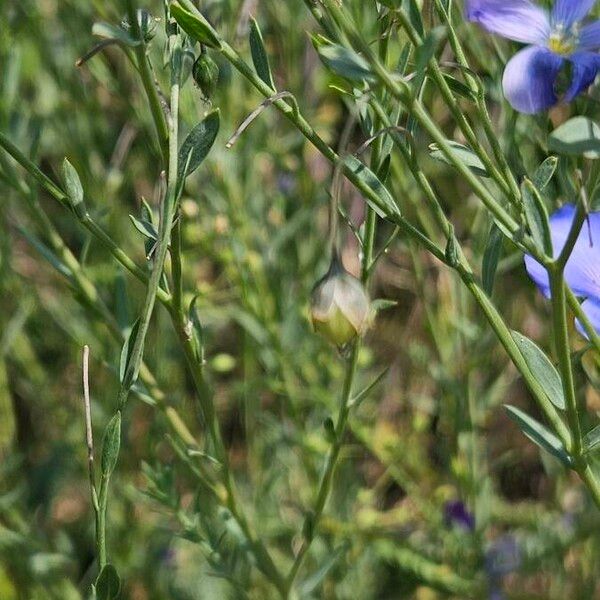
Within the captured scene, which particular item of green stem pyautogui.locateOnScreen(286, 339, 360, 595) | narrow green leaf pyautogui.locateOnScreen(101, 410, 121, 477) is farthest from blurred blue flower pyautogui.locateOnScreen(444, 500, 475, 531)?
narrow green leaf pyautogui.locateOnScreen(101, 410, 121, 477)

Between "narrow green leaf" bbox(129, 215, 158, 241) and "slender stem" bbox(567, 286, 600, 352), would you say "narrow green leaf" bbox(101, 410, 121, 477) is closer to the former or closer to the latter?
"narrow green leaf" bbox(129, 215, 158, 241)

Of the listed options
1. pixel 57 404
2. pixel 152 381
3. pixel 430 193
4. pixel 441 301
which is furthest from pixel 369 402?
pixel 430 193

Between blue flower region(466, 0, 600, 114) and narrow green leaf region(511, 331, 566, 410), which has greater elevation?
blue flower region(466, 0, 600, 114)

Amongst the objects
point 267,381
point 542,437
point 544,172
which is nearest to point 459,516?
point 267,381

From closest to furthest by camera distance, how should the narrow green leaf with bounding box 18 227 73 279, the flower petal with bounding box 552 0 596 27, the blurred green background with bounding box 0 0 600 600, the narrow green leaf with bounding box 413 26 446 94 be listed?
the narrow green leaf with bounding box 413 26 446 94, the flower petal with bounding box 552 0 596 27, the narrow green leaf with bounding box 18 227 73 279, the blurred green background with bounding box 0 0 600 600

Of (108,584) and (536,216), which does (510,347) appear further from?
(108,584)

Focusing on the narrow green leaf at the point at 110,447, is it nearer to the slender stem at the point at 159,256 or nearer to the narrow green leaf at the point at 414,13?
the slender stem at the point at 159,256
